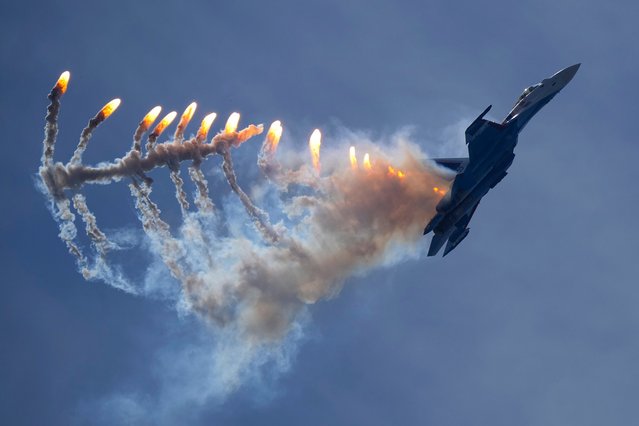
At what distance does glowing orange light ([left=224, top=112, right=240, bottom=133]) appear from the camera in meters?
80.5

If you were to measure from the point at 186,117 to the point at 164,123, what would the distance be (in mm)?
1771

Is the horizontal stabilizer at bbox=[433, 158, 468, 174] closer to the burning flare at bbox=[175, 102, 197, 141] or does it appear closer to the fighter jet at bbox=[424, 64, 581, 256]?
the fighter jet at bbox=[424, 64, 581, 256]

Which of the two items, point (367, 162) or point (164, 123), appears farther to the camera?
point (367, 162)

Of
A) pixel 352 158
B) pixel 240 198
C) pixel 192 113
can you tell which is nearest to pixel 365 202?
pixel 352 158

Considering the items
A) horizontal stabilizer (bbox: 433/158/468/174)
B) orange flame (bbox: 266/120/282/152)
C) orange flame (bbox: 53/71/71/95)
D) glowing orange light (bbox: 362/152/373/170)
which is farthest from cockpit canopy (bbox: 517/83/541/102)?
orange flame (bbox: 53/71/71/95)

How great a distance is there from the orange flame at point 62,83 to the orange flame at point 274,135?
15.5 metres

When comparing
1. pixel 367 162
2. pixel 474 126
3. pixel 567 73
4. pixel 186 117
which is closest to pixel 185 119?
pixel 186 117

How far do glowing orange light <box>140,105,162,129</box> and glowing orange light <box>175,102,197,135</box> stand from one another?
2.02 m

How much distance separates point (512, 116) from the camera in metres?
80.4

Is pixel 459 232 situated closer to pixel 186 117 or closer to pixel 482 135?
pixel 482 135

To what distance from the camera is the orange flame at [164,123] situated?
77.9 metres

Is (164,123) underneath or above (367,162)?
underneath

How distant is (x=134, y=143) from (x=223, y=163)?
693 cm

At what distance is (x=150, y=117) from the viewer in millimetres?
77562
